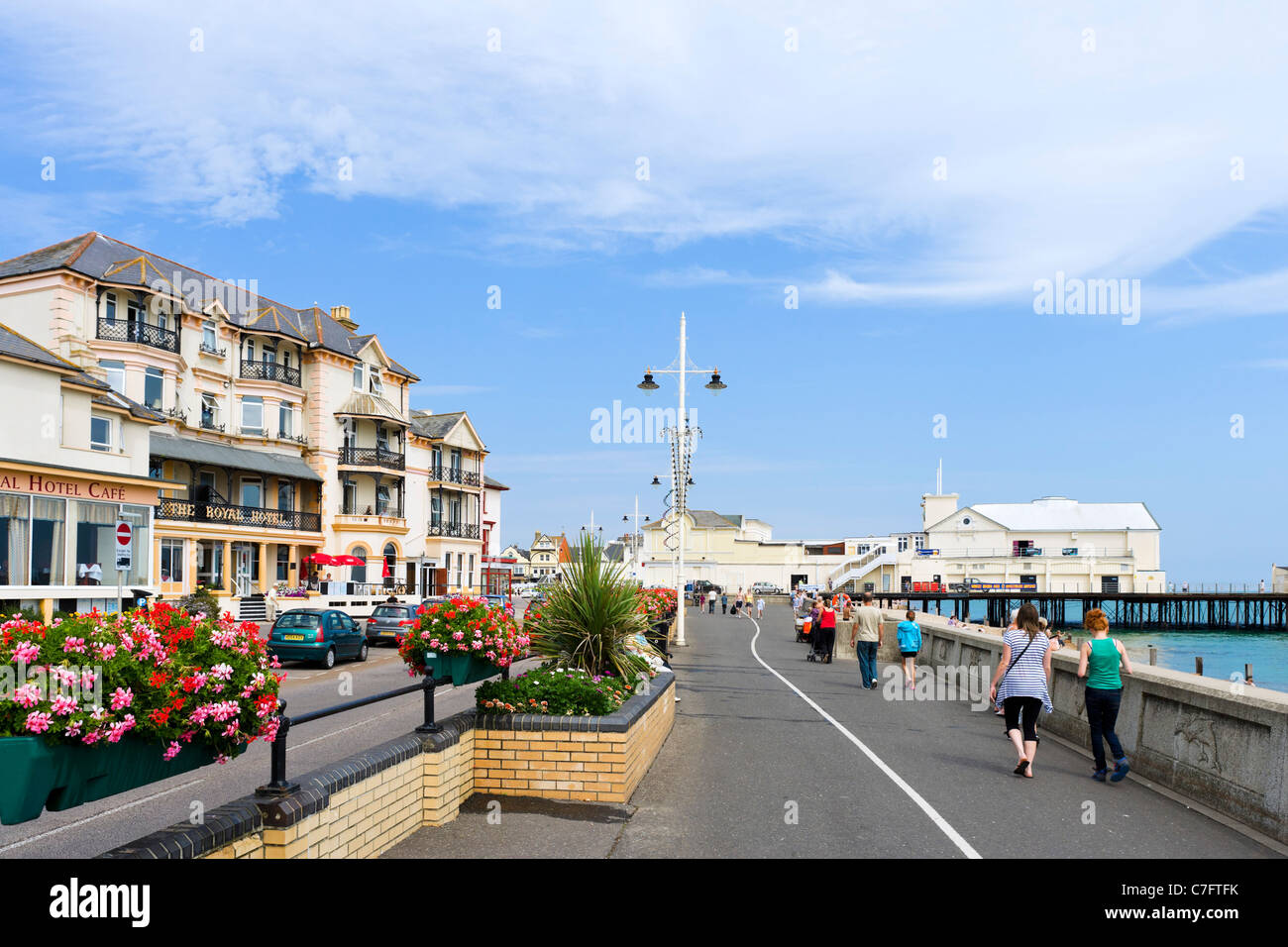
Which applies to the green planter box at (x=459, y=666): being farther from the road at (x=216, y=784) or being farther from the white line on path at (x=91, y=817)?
the white line on path at (x=91, y=817)

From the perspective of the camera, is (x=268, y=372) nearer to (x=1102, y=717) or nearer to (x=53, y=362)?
(x=53, y=362)

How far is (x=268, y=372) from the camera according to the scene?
4628cm

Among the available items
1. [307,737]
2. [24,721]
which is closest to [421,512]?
[307,737]

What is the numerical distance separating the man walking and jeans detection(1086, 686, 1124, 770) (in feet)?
27.4

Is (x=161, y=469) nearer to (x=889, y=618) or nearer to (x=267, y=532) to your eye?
(x=267, y=532)

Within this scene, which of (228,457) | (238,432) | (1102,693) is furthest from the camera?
(238,432)

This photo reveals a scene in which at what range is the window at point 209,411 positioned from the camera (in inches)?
1706

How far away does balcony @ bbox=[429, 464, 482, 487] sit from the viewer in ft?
193

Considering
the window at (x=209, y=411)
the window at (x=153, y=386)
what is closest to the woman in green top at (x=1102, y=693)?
the window at (x=153, y=386)

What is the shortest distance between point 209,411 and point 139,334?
5.48 meters

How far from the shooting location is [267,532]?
45188 millimetres

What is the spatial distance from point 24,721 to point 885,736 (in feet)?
34.5

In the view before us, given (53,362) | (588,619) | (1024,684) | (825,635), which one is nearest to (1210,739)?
(1024,684)

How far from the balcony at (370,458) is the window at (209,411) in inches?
293
